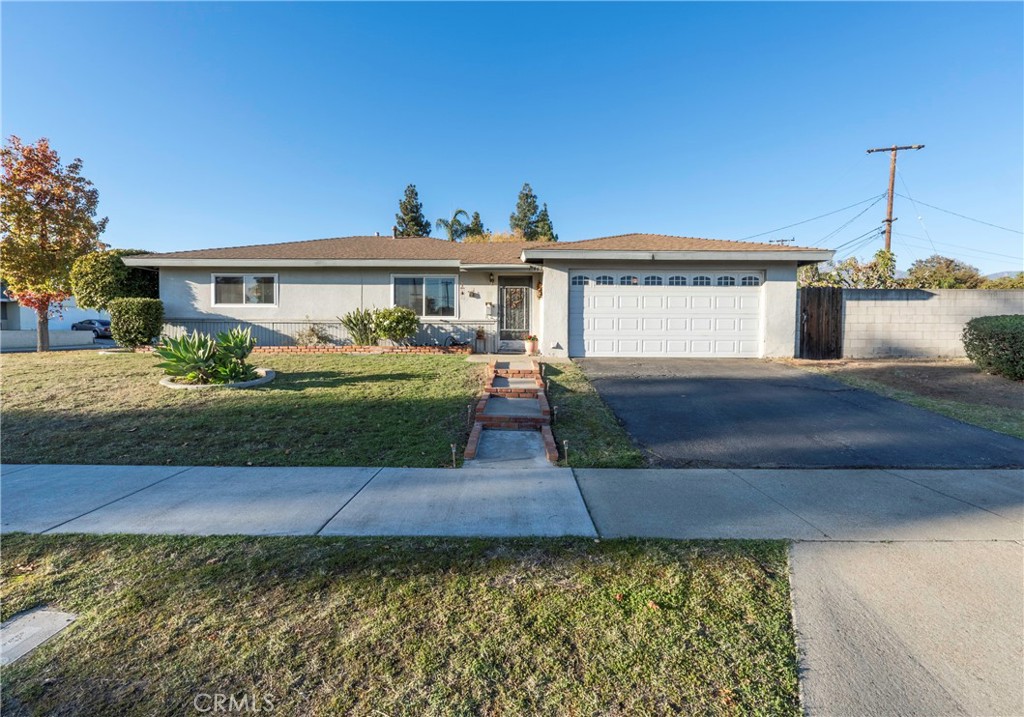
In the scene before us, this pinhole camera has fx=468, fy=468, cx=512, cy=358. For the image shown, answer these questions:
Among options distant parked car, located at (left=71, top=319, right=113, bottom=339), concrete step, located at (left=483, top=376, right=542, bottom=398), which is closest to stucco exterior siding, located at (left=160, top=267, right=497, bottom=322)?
concrete step, located at (left=483, top=376, right=542, bottom=398)

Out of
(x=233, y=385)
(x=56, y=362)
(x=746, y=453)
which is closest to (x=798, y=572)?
(x=746, y=453)

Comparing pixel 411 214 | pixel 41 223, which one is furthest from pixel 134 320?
pixel 411 214

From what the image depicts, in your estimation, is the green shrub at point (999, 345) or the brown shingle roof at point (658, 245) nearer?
the green shrub at point (999, 345)

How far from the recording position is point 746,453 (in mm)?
5777

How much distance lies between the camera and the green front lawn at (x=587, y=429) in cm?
550

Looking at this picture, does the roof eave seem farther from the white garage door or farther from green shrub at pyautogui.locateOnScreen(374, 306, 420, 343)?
green shrub at pyautogui.locateOnScreen(374, 306, 420, 343)

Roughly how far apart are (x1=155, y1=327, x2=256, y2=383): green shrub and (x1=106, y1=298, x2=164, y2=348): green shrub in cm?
634

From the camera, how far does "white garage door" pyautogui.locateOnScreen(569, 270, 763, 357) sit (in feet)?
42.0

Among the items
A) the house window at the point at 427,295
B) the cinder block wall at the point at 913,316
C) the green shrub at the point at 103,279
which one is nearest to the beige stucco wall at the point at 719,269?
the cinder block wall at the point at 913,316

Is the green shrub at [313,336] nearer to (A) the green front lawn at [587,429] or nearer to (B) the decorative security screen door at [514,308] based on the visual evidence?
(B) the decorative security screen door at [514,308]

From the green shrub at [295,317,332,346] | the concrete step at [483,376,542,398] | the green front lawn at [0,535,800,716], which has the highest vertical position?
the green shrub at [295,317,332,346]

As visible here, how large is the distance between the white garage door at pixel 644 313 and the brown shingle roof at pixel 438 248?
2.76 ft

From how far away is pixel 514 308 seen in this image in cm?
1523

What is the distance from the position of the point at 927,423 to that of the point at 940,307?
8614mm
